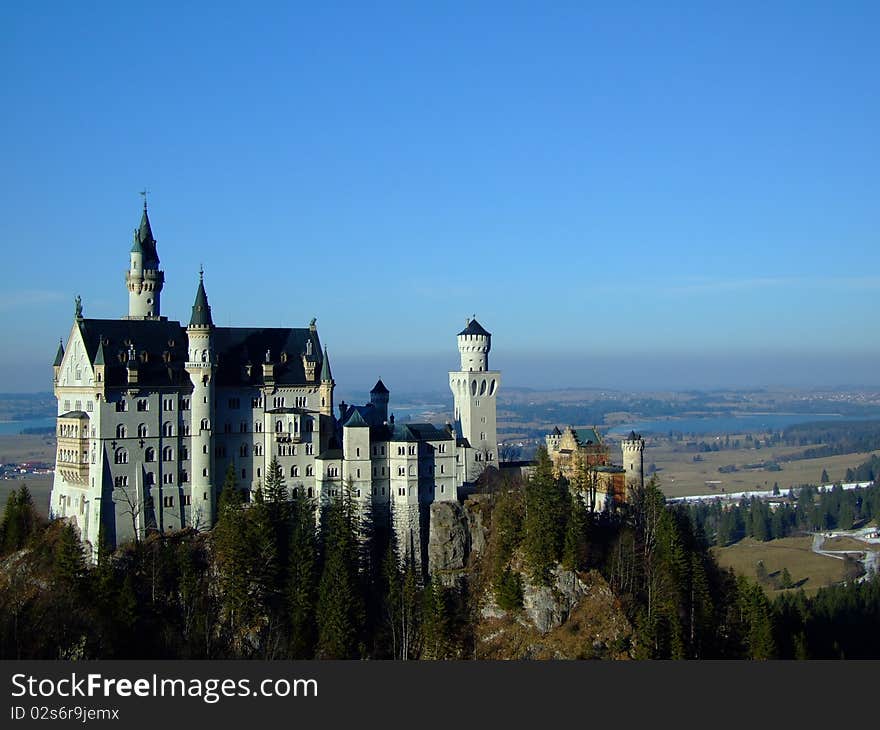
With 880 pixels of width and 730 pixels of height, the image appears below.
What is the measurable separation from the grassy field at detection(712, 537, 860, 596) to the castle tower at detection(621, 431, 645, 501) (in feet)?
173

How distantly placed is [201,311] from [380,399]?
2059cm

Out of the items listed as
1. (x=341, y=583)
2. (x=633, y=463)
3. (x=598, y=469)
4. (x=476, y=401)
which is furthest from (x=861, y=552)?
(x=341, y=583)

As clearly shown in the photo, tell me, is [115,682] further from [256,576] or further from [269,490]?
[269,490]

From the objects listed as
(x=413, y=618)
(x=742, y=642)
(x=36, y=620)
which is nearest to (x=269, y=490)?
(x=413, y=618)

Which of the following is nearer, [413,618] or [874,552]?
[413,618]

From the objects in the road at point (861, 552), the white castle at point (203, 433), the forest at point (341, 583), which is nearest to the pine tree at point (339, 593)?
the forest at point (341, 583)

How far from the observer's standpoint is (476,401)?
10100 centimetres

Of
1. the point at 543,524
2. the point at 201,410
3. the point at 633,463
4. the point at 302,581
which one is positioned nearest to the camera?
the point at 302,581

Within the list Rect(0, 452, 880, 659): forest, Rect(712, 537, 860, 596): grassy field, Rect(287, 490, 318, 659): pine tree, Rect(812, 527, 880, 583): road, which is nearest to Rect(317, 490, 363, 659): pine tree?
Rect(0, 452, 880, 659): forest

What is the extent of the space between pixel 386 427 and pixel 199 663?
A: 4638cm

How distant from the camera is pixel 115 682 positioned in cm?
4978

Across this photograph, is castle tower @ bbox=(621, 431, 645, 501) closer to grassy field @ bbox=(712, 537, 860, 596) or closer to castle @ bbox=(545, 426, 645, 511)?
castle @ bbox=(545, 426, 645, 511)

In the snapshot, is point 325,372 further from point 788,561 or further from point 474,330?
point 788,561

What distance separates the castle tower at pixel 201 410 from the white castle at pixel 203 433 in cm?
8
